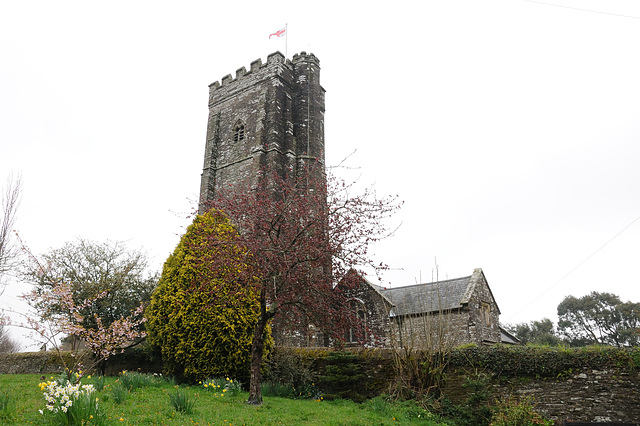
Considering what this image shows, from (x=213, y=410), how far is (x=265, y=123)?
15328 mm

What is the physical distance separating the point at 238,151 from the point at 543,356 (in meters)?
16.6

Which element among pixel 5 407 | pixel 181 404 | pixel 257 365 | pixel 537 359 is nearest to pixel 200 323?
pixel 257 365

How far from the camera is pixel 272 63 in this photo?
21.8 meters

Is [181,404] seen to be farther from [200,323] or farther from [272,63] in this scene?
[272,63]

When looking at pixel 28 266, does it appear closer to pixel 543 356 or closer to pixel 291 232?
pixel 291 232

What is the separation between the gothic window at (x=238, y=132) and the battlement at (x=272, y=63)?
3214mm

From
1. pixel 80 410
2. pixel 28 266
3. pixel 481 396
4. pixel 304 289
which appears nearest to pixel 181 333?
pixel 304 289

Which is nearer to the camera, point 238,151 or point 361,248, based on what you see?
point 361,248

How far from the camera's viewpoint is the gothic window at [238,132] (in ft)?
70.7

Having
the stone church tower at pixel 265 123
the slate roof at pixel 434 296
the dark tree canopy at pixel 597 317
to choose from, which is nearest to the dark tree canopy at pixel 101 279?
the stone church tower at pixel 265 123

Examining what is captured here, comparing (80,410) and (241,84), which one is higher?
(241,84)

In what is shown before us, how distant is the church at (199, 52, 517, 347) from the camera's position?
62.4ft

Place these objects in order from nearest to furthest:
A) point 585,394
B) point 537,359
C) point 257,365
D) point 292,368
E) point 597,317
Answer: point 257,365 < point 585,394 < point 537,359 < point 292,368 < point 597,317

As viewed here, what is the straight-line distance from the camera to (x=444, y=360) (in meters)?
10.8
